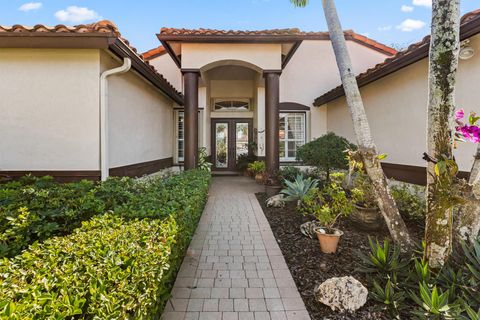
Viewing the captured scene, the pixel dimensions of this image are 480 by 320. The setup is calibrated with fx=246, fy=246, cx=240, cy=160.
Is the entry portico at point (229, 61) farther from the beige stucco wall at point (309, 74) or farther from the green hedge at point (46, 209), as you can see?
the green hedge at point (46, 209)

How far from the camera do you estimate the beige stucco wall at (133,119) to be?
5242 mm

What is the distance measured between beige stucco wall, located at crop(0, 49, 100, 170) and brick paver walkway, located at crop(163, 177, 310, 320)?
2851 mm

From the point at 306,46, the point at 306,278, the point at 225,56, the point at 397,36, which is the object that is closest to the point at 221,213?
the point at 306,278

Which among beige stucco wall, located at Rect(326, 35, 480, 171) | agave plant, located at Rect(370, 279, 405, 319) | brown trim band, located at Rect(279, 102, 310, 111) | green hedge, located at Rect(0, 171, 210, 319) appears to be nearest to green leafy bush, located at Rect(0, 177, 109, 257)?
green hedge, located at Rect(0, 171, 210, 319)

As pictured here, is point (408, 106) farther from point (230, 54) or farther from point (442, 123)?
point (230, 54)

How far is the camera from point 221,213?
5703 mm

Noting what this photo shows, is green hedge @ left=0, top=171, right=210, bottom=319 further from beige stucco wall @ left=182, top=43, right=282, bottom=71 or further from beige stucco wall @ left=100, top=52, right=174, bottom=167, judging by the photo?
beige stucco wall @ left=182, top=43, right=282, bottom=71

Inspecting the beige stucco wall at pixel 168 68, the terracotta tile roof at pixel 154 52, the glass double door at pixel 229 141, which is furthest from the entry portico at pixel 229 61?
the glass double door at pixel 229 141

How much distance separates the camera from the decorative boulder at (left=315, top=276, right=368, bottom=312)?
2.35 m

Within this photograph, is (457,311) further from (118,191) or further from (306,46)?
(306,46)

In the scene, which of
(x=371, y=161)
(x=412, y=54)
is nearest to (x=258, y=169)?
(x=412, y=54)

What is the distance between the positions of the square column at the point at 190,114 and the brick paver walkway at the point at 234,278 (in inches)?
116

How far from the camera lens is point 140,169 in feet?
21.9

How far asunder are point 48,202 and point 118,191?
Result: 0.82 meters
